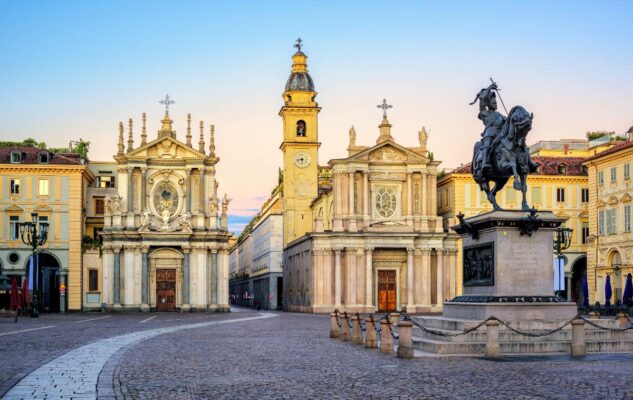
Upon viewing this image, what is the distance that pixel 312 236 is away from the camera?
82875 millimetres

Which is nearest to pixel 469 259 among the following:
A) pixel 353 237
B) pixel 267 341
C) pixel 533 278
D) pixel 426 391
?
pixel 533 278

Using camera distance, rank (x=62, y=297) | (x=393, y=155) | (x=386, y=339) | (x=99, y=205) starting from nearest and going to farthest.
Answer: (x=386, y=339), (x=62, y=297), (x=393, y=155), (x=99, y=205)

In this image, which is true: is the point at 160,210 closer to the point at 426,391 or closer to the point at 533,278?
the point at 533,278

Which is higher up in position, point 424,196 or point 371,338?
point 424,196

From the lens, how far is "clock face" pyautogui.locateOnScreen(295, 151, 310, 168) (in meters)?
97.8

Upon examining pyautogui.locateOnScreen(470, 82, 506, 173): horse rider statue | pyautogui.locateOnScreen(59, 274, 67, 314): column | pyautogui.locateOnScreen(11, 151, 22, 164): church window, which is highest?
pyautogui.locateOnScreen(11, 151, 22, 164): church window

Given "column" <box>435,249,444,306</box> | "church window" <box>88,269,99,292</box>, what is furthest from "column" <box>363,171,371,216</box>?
"church window" <box>88,269,99,292</box>

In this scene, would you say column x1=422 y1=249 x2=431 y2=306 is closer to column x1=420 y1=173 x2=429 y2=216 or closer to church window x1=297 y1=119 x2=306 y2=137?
column x1=420 y1=173 x2=429 y2=216

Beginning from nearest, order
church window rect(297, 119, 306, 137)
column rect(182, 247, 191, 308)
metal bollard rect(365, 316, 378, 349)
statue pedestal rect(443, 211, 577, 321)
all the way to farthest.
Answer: statue pedestal rect(443, 211, 577, 321) → metal bollard rect(365, 316, 378, 349) → column rect(182, 247, 191, 308) → church window rect(297, 119, 306, 137)

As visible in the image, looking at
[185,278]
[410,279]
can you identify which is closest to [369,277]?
[410,279]

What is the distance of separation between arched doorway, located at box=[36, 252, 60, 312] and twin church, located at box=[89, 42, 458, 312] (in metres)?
4.54

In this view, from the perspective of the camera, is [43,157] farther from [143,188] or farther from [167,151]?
[167,151]

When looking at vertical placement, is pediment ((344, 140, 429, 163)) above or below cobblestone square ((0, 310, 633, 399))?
above

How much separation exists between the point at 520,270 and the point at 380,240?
184 ft
